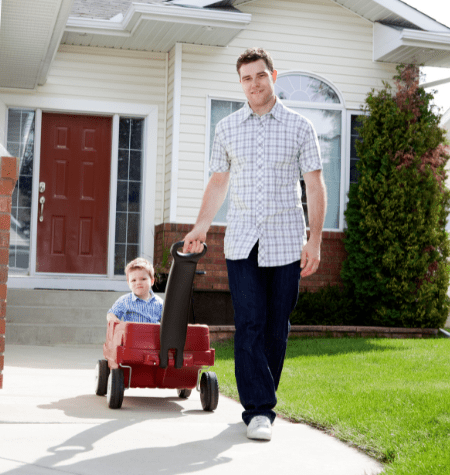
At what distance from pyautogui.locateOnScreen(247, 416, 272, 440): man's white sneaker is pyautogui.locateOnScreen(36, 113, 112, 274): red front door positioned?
23.0ft

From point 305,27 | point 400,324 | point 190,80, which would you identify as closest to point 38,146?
point 190,80

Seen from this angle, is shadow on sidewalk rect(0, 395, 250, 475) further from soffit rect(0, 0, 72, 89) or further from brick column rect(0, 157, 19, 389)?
soffit rect(0, 0, 72, 89)

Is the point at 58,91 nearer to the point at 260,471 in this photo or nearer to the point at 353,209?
the point at 353,209

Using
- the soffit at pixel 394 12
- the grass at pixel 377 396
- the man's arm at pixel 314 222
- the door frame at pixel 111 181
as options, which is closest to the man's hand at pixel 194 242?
the man's arm at pixel 314 222

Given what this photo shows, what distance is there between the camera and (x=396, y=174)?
9.80 metres

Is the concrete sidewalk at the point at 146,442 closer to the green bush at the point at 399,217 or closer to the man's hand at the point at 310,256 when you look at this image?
the man's hand at the point at 310,256

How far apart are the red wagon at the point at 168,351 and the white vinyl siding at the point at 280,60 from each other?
572 cm

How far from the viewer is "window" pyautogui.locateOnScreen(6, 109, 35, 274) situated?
989cm

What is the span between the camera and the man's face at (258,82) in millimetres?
3539

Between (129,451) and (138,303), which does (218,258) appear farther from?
(129,451)

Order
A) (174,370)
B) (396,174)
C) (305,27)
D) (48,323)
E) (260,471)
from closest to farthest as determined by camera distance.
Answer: (260,471), (174,370), (48,323), (396,174), (305,27)

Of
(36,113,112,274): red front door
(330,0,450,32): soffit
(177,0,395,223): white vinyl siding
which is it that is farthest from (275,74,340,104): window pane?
(36,113,112,274): red front door

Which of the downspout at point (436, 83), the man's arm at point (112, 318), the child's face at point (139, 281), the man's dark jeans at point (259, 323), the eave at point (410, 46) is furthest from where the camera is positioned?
the downspout at point (436, 83)

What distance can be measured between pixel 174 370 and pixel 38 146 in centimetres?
655
